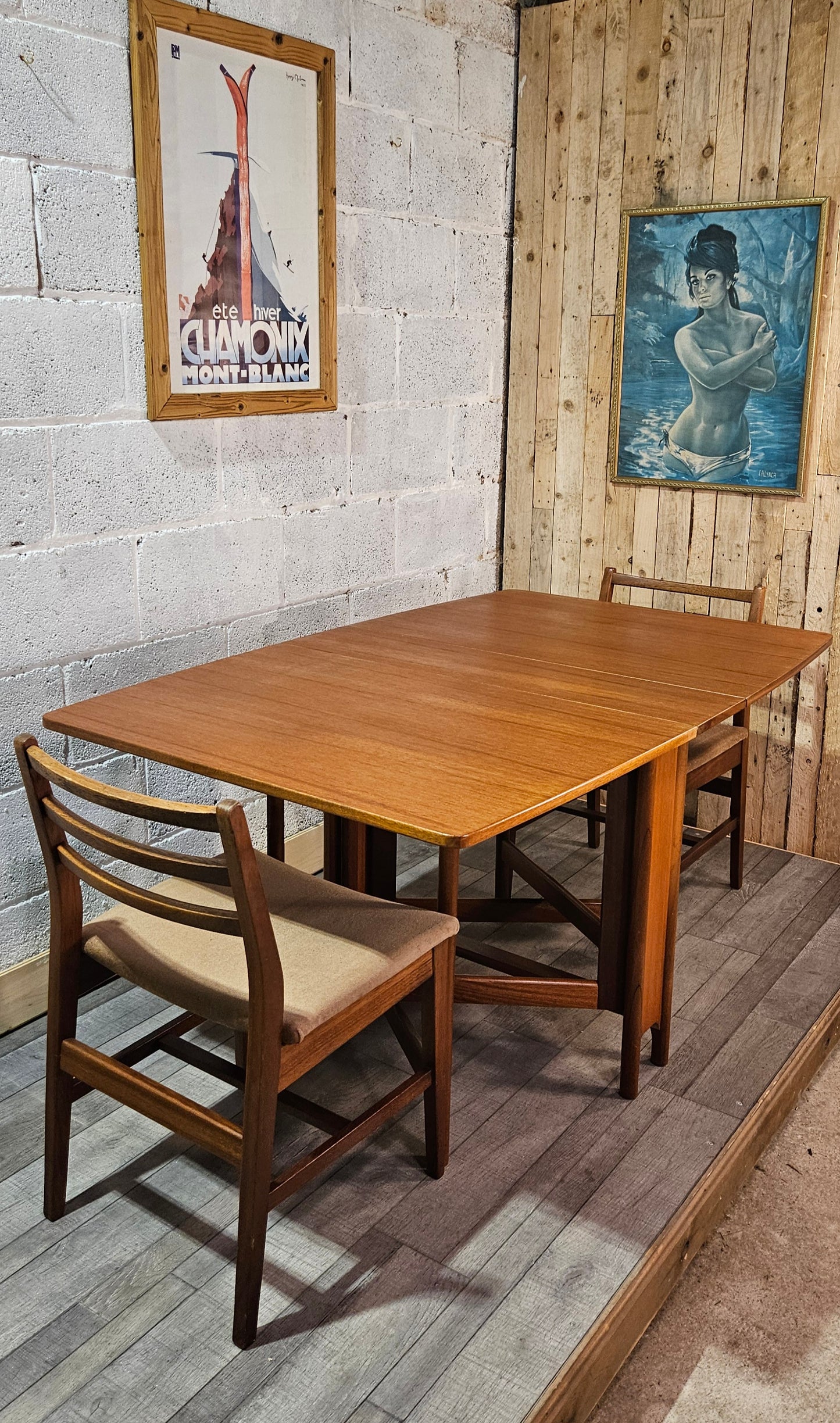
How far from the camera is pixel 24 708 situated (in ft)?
7.88

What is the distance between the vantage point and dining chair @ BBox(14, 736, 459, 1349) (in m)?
1.52

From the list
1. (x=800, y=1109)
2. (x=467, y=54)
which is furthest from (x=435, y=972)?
(x=467, y=54)

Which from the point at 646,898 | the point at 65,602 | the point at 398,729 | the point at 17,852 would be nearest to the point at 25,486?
→ the point at 65,602

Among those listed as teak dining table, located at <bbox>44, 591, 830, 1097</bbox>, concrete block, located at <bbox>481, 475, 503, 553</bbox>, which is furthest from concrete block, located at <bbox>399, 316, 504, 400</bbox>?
teak dining table, located at <bbox>44, 591, 830, 1097</bbox>

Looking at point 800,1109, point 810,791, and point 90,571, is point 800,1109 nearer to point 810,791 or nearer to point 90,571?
point 810,791

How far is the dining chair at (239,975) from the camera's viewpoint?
1516 millimetres

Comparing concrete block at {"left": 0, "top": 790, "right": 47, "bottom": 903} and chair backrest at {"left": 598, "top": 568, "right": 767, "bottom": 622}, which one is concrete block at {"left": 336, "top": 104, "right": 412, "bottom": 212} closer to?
chair backrest at {"left": 598, "top": 568, "right": 767, "bottom": 622}

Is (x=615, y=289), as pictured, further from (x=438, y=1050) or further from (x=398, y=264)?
(x=438, y=1050)

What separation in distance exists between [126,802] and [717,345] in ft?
7.98

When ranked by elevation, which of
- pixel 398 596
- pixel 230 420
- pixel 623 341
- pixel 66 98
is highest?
pixel 66 98

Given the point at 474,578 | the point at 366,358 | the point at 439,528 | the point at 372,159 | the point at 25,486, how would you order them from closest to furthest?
the point at 25,486 → the point at 372,159 → the point at 366,358 → the point at 439,528 → the point at 474,578

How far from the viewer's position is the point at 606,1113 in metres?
2.19

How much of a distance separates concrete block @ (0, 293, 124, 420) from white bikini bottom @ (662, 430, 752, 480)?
5.48 ft

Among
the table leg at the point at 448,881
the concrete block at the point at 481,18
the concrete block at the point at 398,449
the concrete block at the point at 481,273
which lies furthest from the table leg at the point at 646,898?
the concrete block at the point at 481,18
